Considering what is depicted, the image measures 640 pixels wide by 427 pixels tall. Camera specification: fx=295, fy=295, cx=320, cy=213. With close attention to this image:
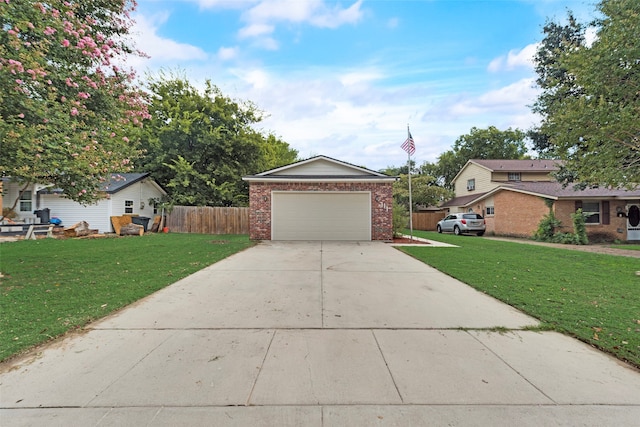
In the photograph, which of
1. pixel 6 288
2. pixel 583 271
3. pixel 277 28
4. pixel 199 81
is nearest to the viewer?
pixel 6 288

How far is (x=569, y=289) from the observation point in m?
5.29

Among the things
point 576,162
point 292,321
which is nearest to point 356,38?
point 576,162

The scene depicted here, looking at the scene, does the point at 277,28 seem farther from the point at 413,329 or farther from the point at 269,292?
the point at 413,329

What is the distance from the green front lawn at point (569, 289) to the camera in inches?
136

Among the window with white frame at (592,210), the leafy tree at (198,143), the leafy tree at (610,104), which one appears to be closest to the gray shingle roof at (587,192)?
the window with white frame at (592,210)

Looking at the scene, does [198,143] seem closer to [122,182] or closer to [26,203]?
[122,182]

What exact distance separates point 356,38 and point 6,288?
1168 centimetres

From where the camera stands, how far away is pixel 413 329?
11.8 feet

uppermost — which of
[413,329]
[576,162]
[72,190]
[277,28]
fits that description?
[277,28]

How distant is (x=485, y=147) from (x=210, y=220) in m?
33.8

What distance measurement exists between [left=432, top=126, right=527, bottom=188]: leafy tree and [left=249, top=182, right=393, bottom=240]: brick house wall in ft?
88.2

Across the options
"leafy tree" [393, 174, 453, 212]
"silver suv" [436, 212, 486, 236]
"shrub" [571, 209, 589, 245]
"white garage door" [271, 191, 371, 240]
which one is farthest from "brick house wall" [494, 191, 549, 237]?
"white garage door" [271, 191, 371, 240]

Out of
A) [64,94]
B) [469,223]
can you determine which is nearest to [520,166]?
[469,223]

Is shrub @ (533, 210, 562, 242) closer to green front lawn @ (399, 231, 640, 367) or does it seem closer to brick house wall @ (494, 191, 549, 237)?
brick house wall @ (494, 191, 549, 237)
